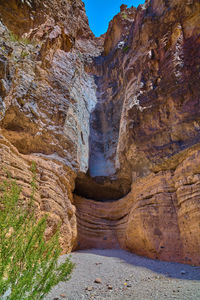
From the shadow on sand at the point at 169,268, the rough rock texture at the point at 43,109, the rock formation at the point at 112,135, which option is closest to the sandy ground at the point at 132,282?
the shadow on sand at the point at 169,268

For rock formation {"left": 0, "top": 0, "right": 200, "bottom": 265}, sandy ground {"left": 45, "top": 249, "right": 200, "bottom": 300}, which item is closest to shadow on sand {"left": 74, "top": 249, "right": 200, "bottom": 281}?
sandy ground {"left": 45, "top": 249, "right": 200, "bottom": 300}

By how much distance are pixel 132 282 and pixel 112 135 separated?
10688 mm

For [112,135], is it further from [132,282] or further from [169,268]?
[132,282]

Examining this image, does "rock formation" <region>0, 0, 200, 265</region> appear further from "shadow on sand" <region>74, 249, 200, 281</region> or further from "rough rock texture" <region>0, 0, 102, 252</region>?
"shadow on sand" <region>74, 249, 200, 281</region>

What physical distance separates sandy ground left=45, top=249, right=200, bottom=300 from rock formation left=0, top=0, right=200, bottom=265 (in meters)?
1.17

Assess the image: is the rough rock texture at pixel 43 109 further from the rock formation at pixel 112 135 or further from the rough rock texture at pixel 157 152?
the rough rock texture at pixel 157 152

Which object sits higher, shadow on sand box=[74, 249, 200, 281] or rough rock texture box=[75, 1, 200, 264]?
rough rock texture box=[75, 1, 200, 264]

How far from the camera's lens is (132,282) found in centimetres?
457

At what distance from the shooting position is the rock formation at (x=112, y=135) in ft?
23.6

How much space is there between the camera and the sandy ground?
3.68m

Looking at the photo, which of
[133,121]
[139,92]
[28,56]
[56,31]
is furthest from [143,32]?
[28,56]

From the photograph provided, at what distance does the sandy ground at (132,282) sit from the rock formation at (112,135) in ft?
3.83

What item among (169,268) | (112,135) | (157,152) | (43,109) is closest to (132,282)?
(169,268)

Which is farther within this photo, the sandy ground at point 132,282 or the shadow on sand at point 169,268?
the shadow on sand at point 169,268
